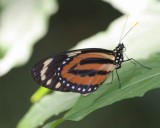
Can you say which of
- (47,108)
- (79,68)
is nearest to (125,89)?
(47,108)

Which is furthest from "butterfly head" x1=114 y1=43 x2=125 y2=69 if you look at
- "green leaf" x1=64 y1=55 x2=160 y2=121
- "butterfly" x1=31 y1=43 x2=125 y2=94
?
"green leaf" x1=64 y1=55 x2=160 y2=121

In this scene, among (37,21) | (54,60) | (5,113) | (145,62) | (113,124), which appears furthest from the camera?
(5,113)

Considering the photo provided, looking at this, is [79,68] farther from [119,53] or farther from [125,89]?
[125,89]

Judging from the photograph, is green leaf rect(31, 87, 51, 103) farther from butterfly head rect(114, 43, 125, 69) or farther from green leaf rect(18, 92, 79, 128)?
butterfly head rect(114, 43, 125, 69)

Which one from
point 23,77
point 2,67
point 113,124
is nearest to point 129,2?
point 2,67

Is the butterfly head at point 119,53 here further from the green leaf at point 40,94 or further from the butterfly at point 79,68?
the green leaf at point 40,94

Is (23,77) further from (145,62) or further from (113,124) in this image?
(145,62)

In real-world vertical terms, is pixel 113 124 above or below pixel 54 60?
below

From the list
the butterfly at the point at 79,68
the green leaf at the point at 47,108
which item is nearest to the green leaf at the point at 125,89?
the green leaf at the point at 47,108
